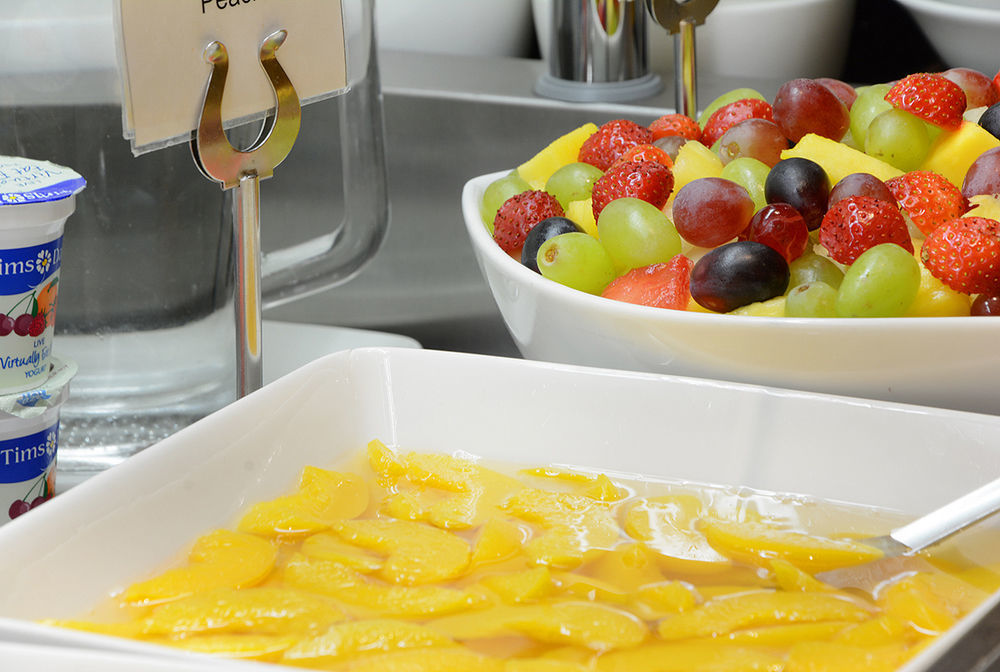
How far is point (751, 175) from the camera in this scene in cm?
70

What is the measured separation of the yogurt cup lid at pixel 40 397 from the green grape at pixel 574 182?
1.12ft

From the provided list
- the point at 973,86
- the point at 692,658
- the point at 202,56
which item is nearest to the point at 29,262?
the point at 202,56

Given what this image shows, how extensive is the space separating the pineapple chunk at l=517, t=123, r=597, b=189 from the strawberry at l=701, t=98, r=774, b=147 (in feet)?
0.29

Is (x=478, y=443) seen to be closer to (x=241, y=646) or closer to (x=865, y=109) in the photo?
(x=241, y=646)

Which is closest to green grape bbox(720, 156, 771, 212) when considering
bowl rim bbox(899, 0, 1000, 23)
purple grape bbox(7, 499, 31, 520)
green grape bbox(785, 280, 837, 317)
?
green grape bbox(785, 280, 837, 317)

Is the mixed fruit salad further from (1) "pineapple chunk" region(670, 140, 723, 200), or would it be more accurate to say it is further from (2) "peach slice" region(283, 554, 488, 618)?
(2) "peach slice" region(283, 554, 488, 618)

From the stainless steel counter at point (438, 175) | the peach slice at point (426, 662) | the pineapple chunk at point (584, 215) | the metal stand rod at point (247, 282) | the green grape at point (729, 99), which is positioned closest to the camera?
the peach slice at point (426, 662)

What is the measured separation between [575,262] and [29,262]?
290 mm

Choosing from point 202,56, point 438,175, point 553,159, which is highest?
point 202,56

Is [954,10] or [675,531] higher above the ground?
[954,10]

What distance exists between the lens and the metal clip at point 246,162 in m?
0.56

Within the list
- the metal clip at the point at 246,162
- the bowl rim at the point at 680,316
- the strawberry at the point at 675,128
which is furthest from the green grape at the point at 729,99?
the metal clip at the point at 246,162

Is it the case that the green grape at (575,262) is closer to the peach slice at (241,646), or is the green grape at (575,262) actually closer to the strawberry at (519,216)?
the strawberry at (519,216)

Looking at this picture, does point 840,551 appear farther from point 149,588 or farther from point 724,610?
point 149,588
